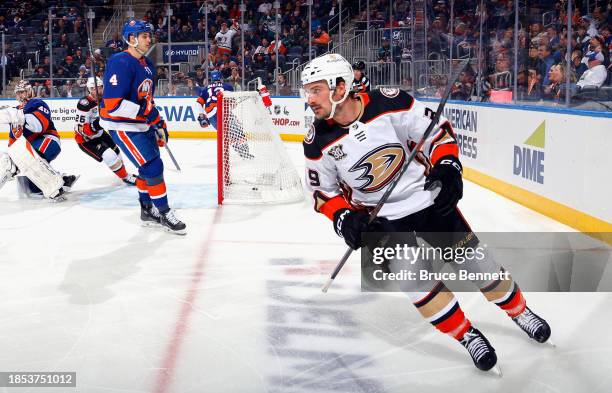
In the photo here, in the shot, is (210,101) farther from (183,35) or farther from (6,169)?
(183,35)

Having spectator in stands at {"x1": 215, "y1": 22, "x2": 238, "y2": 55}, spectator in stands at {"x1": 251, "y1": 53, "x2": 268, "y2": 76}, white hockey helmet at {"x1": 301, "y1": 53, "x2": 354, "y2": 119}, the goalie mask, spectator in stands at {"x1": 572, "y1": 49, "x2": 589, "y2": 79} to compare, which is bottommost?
white hockey helmet at {"x1": 301, "y1": 53, "x2": 354, "y2": 119}

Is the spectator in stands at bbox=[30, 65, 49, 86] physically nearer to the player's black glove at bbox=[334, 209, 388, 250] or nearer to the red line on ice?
the red line on ice

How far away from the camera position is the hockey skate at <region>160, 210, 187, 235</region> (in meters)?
4.64

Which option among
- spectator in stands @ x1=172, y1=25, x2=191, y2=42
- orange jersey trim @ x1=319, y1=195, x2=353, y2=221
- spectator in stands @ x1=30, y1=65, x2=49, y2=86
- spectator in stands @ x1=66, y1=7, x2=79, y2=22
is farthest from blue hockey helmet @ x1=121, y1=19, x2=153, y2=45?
spectator in stands @ x1=66, y1=7, x2=79, y2=22

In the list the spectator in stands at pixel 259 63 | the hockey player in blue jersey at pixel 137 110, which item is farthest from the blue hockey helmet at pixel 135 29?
the spectator in stands at pixel 259 63

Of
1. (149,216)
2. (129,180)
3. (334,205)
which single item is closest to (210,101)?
(129,180)

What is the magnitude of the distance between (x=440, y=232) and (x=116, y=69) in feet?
9.42

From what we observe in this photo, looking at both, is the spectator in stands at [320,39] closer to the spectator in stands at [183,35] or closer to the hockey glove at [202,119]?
the spectator in stands at [183,35]

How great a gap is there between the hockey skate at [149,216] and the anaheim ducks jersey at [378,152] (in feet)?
8.77

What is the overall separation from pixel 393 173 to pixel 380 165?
0.23 feet

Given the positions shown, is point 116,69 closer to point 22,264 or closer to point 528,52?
point 22,264

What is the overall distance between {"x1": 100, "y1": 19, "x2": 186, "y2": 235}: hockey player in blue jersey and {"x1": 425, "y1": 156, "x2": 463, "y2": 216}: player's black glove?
107 inches

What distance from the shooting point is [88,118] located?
6664 mm

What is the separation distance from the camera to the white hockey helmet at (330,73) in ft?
7.36
